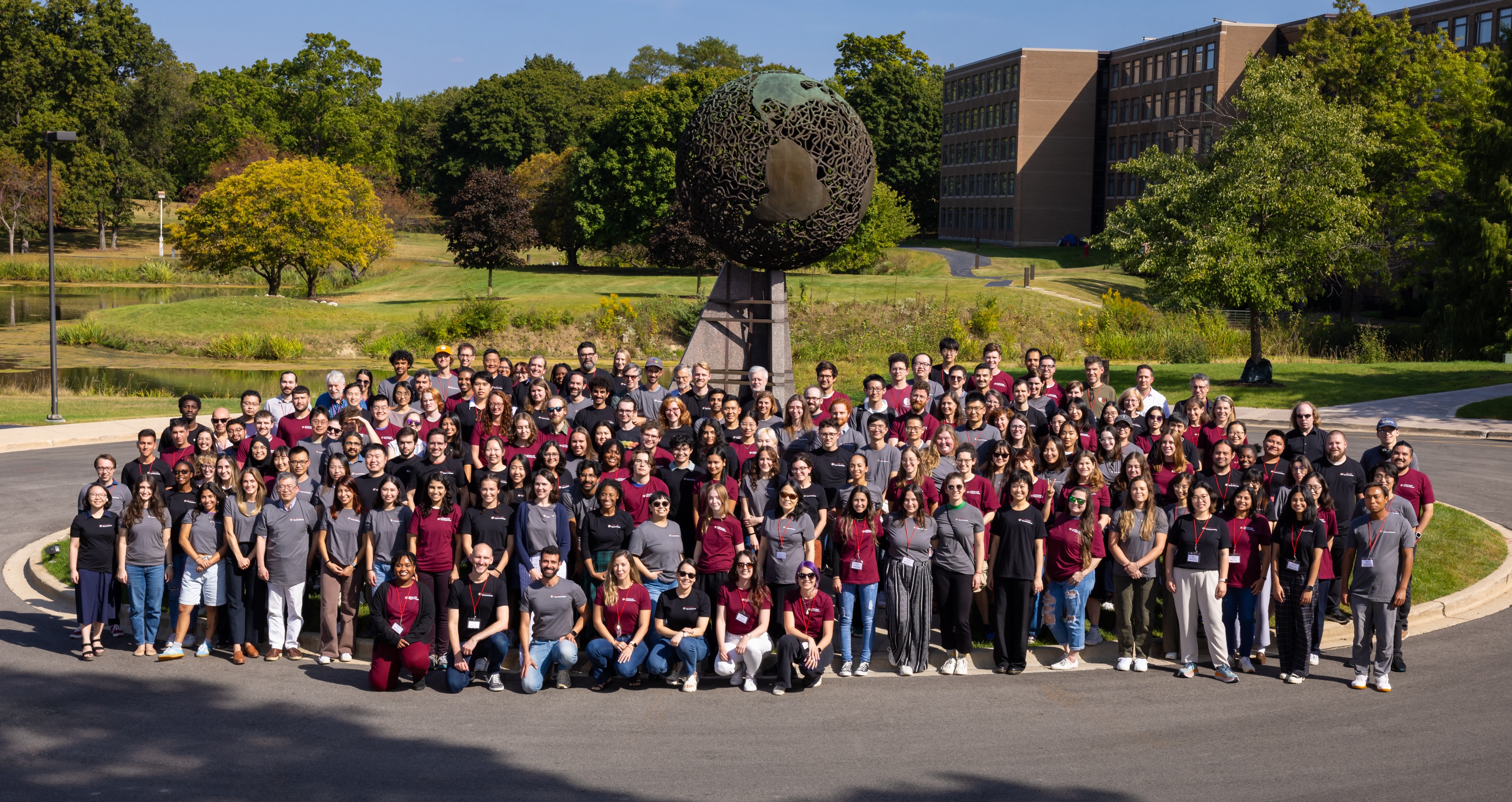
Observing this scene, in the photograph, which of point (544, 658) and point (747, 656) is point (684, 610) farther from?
point (544, 658)

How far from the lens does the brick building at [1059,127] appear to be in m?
77.1

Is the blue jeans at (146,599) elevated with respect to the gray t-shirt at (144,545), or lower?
lower

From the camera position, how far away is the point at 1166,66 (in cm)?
7744

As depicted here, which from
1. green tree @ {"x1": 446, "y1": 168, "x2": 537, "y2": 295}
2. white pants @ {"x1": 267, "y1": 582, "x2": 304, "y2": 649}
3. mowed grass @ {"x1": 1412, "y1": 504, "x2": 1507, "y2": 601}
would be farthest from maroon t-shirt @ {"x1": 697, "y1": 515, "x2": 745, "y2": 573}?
green tree @ {"x1": 446, "y1": 168, "x2": 537, "y2": 295}

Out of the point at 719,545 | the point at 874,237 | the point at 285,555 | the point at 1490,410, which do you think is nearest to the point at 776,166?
the point at 719,545

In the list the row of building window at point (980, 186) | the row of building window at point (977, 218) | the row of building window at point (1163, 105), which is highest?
the row of building window at point (1163, 105)

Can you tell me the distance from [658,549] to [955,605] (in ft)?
8.61

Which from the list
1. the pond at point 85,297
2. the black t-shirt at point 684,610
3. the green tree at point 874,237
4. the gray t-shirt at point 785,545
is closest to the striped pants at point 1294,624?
the gray t-shirt at point 785,545

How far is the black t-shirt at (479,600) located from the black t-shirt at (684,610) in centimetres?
133

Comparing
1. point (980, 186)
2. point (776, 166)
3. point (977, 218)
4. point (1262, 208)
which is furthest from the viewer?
point (977, 218)

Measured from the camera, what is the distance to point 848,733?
9.02 meters

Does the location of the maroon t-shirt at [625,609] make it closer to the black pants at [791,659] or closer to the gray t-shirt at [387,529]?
the black pants at [791,659]

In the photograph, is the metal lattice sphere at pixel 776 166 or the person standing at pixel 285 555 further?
the metal lattice sphere at pixel 776 166

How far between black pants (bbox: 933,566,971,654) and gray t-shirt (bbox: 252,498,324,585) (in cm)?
543
